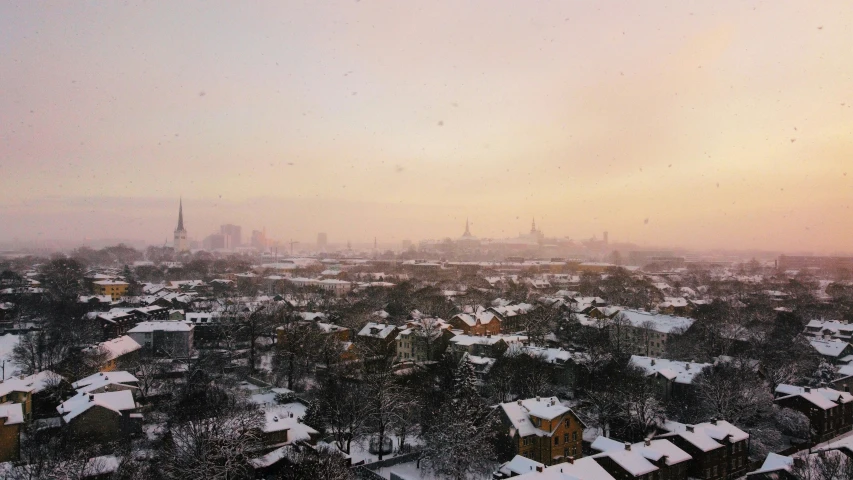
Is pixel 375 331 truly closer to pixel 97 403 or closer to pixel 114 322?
pixel 97 403

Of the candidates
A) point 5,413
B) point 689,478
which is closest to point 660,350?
point 689,478

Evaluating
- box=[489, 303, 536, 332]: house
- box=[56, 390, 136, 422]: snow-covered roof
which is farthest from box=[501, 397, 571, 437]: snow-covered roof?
box=[489, 303, 536, 332]: house

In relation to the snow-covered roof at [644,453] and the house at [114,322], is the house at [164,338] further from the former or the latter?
the snow-covered roof at [644,453]

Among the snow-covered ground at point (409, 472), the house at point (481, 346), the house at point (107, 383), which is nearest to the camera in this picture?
the snow-covered ground at point (409, 472)

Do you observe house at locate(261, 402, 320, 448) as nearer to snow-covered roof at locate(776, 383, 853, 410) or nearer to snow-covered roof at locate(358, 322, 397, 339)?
snow-covered roof at locate(358, 322, 397, 339)

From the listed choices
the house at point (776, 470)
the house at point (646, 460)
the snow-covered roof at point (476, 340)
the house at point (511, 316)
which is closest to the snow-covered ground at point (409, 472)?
the house at point (646, 460)

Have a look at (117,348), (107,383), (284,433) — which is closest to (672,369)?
(284,433)
